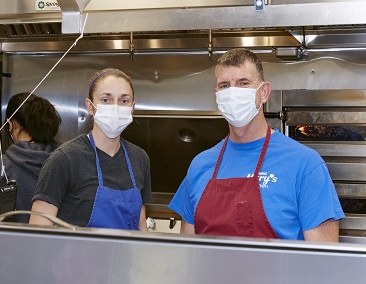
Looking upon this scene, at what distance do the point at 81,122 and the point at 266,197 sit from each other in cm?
255

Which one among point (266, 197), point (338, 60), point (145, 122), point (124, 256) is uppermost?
point (338, 60)

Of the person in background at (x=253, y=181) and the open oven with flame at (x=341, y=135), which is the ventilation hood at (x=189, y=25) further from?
the open oven with flame at (x=341, y=135)

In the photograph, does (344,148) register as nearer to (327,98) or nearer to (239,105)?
(327,98)

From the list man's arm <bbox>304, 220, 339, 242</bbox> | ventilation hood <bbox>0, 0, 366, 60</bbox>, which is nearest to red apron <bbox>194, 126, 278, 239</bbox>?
man's arm <bbox>304, 220, 339, 242</bbox>

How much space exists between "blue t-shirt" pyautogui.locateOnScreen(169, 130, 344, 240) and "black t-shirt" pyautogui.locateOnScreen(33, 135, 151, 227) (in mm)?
384

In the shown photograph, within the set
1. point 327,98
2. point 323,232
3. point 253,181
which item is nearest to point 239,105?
point 253,181

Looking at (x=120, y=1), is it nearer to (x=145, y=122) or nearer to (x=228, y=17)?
(x=145, y=122)

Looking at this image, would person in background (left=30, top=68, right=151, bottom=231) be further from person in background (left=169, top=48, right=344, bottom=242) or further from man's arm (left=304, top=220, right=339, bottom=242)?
man's arm (left=304, top=220, right=339, bottom=242)

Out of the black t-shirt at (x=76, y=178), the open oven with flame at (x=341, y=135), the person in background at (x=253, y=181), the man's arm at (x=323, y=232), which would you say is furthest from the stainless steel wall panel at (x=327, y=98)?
A: the man's arm at (x=323, y=232)

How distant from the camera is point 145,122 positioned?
3.63 meters

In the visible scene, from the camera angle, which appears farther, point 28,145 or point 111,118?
point 28,145

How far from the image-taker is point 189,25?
6.63 ft

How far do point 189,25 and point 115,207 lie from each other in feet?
2.31

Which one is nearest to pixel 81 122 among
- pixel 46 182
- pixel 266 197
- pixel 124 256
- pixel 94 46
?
pixel 94 46
